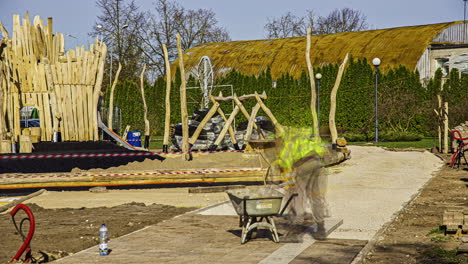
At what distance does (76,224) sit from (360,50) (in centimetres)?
3668

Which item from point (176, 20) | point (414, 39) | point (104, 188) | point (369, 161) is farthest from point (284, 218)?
point (176, 20)

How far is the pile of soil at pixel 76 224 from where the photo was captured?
9164 millimetres

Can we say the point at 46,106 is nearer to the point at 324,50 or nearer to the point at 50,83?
the point at 50,83

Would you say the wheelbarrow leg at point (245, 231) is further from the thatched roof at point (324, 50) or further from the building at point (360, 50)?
the thatched roof at point (324, 50)

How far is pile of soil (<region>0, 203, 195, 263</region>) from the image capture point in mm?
9164

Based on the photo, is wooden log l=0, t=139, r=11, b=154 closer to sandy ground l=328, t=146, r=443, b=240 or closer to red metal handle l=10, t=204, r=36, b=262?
sandy ground l=328, t=146, r=443, b=240

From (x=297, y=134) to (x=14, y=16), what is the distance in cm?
1413

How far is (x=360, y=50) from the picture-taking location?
149 feet

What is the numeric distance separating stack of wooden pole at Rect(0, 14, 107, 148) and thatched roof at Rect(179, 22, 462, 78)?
25.9 m

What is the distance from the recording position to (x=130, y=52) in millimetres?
58125

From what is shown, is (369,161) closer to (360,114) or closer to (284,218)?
(284,218)

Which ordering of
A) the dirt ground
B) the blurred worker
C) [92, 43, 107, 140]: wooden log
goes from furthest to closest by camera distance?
[92, 43, 107, 140]: wooden log, the blurred worker, the dirt ground

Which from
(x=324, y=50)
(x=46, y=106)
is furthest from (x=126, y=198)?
(x=324, y=50)

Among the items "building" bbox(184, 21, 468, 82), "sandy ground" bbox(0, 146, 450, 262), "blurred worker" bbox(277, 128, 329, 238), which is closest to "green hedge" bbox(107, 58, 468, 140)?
"building" bbox(184, 21, 468, 82)
